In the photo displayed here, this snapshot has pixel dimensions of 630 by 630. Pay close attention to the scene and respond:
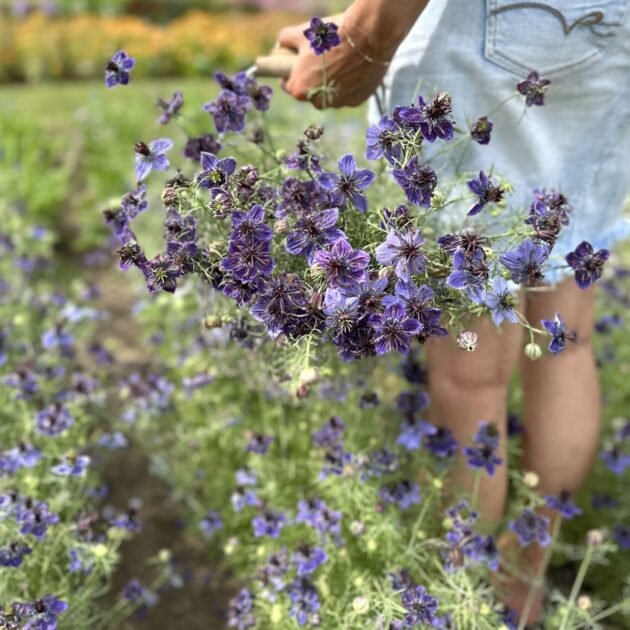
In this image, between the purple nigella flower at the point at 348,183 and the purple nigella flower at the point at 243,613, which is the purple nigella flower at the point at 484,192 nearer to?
the purple nigella flower at the point at 348,183

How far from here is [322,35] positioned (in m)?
1.31

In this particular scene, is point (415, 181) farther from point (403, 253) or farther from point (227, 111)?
point (227, 111)

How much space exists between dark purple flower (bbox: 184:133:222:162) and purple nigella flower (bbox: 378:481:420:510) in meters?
0.81

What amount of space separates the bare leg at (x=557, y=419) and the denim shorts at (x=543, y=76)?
29 centimetres

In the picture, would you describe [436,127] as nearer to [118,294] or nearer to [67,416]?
[67,416]

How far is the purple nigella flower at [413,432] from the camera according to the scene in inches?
66.4

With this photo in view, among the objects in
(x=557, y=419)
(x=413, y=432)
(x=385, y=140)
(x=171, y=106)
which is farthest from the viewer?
(x=557, y=419)

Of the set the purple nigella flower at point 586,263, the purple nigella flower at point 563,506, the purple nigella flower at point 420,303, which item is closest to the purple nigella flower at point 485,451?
the purple nigella flower at point 563,506

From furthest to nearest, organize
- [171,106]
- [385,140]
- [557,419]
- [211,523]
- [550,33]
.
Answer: [211,523] < [557,419] < [171,106] < [550,33] < [385,140]

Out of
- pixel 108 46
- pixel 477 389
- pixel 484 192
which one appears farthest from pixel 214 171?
pixel 108 46

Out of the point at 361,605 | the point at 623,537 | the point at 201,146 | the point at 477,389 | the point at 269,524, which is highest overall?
the point at 201,146

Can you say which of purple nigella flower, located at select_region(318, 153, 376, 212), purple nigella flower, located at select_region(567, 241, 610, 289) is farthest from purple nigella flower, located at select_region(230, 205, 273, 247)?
purple nigella flower, located at select_region(567, 241, 610, 289)

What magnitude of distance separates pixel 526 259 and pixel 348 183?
1.07 feet

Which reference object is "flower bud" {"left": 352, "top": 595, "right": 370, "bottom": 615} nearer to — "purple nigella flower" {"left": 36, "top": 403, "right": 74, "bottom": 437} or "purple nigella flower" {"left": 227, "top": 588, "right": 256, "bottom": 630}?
"purple nigella flower" {"left": 227, "top": 588, "right": 256, "bottom": 630}
